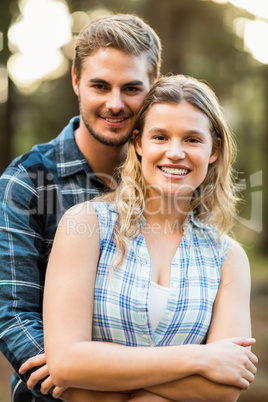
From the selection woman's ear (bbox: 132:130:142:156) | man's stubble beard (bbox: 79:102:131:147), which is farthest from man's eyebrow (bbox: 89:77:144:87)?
woman's ear (bbox: 132:130:142:156)

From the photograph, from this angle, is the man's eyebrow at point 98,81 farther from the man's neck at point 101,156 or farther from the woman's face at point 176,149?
the woman's face at point 176,149

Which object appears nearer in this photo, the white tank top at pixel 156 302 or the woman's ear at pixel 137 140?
the white tank top at pixel 156 302

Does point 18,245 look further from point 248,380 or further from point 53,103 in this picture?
point 53,103

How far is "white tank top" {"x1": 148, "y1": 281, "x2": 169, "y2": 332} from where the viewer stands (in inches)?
81.2

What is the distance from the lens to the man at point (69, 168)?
234 cm

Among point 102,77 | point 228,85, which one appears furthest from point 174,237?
point 228,85

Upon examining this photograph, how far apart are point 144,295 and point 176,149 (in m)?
0.66

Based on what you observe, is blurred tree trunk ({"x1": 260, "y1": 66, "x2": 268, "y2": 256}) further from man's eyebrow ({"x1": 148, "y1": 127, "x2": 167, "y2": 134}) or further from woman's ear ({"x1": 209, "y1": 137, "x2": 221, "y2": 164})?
man's eyebrow ({"x1": 148, "y1": 127, "x2": 167, "y2": 134})

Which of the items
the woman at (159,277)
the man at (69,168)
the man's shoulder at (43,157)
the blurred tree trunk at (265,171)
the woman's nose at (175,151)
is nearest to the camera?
the woman at (159,277)

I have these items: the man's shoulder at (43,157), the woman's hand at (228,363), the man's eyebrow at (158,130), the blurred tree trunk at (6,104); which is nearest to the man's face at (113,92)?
the man's shoulder at (43,157)

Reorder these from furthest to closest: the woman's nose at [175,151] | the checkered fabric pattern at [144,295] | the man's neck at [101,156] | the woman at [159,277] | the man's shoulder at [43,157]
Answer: the man's neck at [101,156] → the man's shoulder at [43,157] → the woman's nose at [175,151] → the checkered fabric pattern at [144,295] → the woman at [159,277]

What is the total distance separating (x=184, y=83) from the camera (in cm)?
235

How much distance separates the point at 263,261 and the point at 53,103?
7.50 m

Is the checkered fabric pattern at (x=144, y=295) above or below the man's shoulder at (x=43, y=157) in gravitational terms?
below
